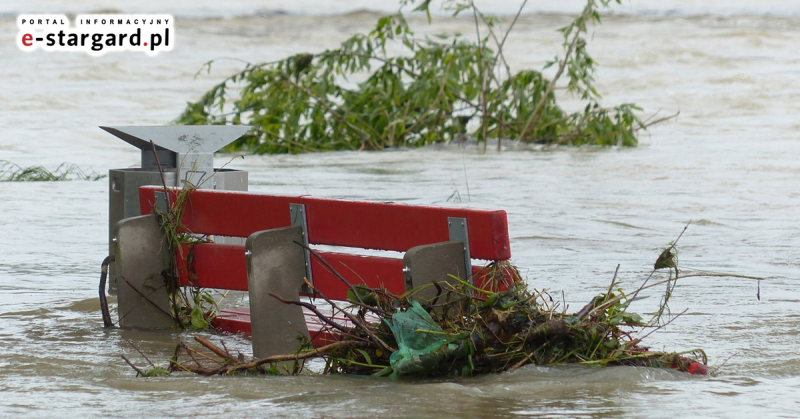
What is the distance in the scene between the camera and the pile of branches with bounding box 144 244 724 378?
4391mm

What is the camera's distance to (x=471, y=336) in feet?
14.5

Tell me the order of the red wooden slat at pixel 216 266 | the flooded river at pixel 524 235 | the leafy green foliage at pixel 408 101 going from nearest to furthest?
the flooded river at pixel 524 235, the red wooden slat at pixel 216 266, the leafy green foliage at pixel 408 101

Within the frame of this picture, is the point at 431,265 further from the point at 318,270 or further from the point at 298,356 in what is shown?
the point at 318,270

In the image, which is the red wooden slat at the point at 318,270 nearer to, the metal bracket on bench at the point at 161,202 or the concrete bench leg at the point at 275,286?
the concrete bench leg at the point at 275,286

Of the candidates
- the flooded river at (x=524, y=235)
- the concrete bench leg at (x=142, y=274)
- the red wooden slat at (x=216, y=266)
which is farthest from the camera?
the concrete bench leg at (x=142, y=274)

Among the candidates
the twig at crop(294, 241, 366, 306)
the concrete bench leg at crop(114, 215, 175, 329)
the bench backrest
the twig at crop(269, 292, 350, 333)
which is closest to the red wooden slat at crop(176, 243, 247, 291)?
the bench backrest

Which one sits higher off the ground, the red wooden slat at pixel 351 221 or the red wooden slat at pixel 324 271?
the red wooden slat at pixel 351 221

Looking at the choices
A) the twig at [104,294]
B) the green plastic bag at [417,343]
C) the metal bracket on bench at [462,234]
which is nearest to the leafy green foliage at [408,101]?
the twig at [104,294]

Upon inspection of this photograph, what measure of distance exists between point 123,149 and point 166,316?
39.9 feet

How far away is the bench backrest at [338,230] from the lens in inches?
178

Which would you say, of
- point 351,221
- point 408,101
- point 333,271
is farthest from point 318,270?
point 408,101

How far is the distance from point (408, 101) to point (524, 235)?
6672 mm

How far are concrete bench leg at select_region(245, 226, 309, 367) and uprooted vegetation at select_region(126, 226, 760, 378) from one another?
0.29 metres

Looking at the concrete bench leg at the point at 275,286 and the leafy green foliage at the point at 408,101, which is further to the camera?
the leafy green foliage at the point at 408,101
